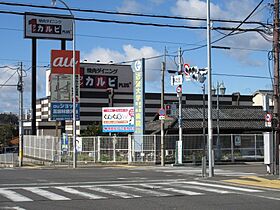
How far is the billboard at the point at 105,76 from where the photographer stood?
81688 mm

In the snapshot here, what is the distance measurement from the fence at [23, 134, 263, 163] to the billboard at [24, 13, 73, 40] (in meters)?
18.5

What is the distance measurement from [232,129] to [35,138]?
20.9 m

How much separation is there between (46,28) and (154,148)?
87.4 ft

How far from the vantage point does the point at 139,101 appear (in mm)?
38812

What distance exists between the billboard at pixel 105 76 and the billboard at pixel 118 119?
35.5 meters

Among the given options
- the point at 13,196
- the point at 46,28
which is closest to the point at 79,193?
the point at 13,196

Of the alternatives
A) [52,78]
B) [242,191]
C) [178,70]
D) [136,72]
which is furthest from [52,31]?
[242,191]

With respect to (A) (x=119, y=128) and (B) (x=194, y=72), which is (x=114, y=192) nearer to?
(B) (x=194, y=72)

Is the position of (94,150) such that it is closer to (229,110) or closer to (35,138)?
(35,138)

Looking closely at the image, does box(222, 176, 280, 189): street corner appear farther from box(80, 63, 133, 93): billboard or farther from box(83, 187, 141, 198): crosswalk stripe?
box(80, 63, 133, 93): billboard

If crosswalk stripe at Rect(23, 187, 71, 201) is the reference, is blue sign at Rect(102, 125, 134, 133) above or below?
above

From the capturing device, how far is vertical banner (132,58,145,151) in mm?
38281

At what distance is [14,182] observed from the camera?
71.6ft

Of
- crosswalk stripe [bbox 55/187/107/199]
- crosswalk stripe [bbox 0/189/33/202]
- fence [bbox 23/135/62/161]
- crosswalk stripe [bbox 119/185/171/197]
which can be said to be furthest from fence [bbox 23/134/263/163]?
crosswalk stripe [bbox 0/189/33/202]
